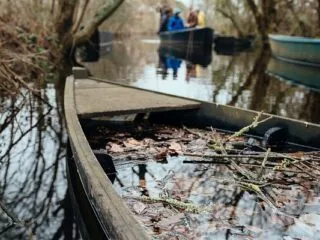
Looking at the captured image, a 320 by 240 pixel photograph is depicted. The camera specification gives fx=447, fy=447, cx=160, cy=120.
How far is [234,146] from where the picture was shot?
4891 mm

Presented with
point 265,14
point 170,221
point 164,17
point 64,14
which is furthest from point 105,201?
point 265,14

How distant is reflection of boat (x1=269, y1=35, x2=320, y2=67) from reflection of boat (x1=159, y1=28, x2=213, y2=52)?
525cm

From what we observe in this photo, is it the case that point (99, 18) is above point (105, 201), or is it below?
above

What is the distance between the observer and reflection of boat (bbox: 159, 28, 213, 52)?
23.2 metres

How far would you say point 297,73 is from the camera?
545 inches

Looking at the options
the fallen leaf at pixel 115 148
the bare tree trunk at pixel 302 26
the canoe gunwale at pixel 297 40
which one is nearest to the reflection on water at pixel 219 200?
the fallen leaf at pixel 115 148

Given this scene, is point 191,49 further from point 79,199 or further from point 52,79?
point 79,199

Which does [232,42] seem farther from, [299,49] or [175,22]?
[299,49]

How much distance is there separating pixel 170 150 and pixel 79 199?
52.0 inches

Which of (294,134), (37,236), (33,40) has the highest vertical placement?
(33,40)

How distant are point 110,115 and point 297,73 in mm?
10107

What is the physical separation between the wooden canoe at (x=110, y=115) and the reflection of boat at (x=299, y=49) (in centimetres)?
941

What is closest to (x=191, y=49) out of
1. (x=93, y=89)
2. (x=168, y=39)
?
(x=168, y=39)

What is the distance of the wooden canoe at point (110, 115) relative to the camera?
2453mm
